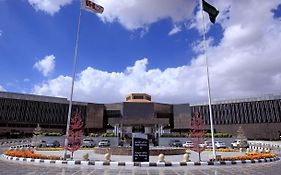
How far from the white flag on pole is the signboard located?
11777 mm

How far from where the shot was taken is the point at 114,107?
246 ft

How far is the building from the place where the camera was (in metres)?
66.1

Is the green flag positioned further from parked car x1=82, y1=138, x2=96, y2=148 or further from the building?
the building

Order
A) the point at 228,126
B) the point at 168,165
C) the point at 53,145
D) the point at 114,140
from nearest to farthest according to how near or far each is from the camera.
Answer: the point at 168,165 < the point at 53,145 < the point at 114,140 < the point at 228,126

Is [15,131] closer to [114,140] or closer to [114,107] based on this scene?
[114,107]

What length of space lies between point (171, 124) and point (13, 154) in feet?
194

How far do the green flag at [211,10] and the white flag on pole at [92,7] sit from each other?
9.17 metres

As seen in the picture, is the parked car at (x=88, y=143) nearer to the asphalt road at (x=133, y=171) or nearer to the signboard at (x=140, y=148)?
the signboard at (x=140, y=148)

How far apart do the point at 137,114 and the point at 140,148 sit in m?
51.0

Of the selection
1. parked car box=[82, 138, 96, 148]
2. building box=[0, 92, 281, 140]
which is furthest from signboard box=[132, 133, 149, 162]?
building box=[0, 92, 281, 140]

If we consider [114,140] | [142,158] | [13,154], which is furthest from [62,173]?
[114,140]

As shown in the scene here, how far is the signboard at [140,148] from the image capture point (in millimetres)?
19578

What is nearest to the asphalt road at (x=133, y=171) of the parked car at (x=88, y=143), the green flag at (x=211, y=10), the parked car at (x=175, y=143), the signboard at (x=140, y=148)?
the signboard at (x=140, y=148)

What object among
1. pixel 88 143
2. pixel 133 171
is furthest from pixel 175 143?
pixel 133 171
